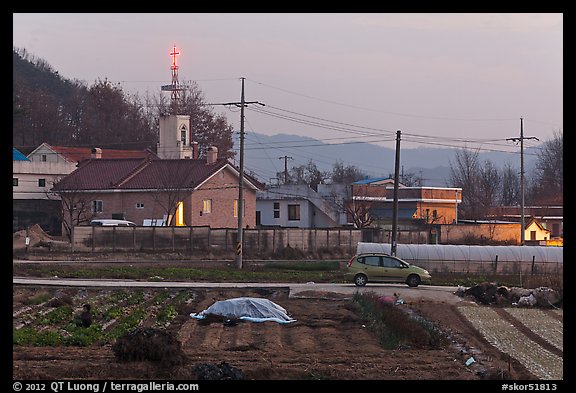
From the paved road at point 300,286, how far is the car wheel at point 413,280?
259mm

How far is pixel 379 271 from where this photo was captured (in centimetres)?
3488

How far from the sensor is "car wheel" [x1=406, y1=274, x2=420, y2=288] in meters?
35.3

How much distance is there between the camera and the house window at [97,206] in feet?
196

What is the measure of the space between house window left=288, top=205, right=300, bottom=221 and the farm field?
128ft

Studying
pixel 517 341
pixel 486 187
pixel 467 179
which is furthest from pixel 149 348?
pixel 467 179

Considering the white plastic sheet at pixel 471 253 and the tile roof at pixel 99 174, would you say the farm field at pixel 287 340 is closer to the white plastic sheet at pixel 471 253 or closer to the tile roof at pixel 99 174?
the white plastic sheet at pixel 471 253

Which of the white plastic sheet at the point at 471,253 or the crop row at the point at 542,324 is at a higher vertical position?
the white plastic sheet at the point at 471,253

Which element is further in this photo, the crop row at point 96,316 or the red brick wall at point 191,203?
the red brick wall at point 191,203

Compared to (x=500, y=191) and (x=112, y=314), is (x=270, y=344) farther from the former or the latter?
(x=500, y=191)

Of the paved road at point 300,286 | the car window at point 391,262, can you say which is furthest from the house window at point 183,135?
the car window at point 391,262

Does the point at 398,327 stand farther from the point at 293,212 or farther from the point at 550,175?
the point at 550,175

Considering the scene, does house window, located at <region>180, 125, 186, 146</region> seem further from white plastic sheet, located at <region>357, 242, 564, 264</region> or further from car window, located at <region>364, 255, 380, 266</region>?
car window, located at <region>364, 255, 380, 266</region>

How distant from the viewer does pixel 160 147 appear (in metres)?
74.8
